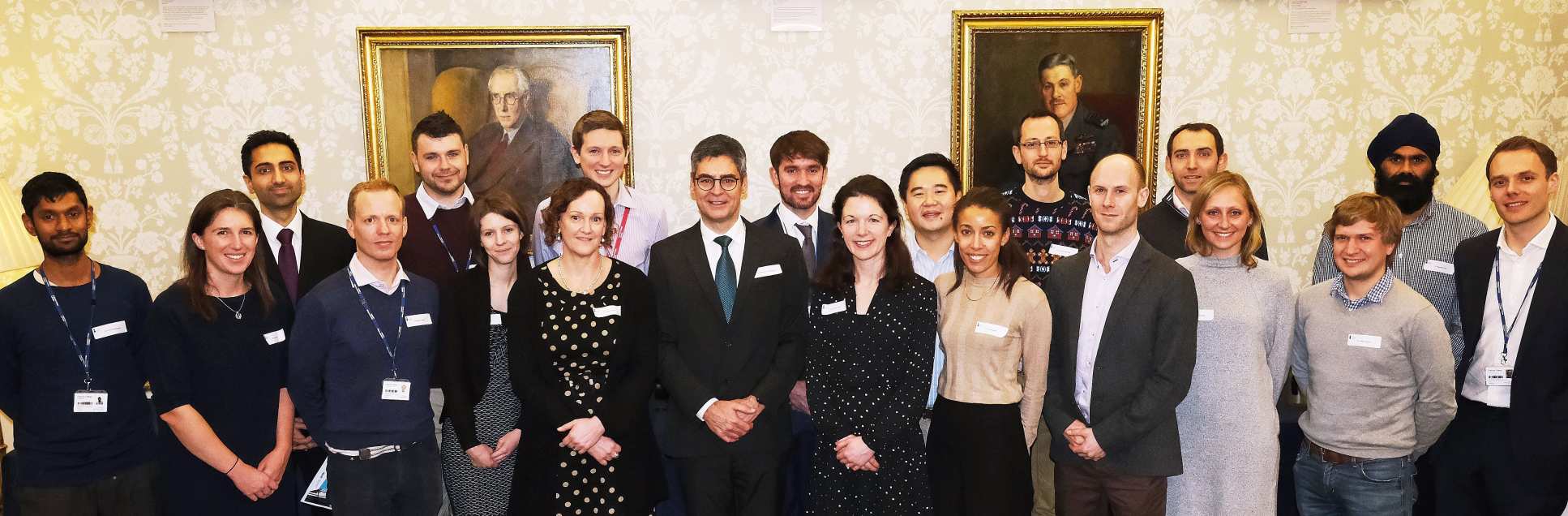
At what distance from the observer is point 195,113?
466 centimetres

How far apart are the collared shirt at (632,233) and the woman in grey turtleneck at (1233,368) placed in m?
2.00

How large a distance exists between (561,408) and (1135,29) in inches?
140

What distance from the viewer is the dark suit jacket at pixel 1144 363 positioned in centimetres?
283

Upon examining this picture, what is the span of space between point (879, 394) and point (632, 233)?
1387 millimetres

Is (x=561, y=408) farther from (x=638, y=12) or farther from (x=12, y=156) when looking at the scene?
(x=12, y=156)

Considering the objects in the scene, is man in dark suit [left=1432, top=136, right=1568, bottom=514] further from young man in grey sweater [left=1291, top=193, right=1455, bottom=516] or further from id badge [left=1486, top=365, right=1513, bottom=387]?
young man in grey sweater [left=1291, top=193, right=1455, bottom=516]

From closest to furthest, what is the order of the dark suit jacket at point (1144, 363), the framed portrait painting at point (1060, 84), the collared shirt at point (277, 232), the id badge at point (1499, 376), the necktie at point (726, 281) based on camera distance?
the dark suit jacket at point (1144, 363) → the necktie at point (726, 281) → the id badge at point (1499, 376) → the collared shirt at point (277, 232) → the framed portrait painting at point (1060, 84)

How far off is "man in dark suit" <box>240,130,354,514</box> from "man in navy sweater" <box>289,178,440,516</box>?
0.55m

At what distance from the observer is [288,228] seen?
3641 mm

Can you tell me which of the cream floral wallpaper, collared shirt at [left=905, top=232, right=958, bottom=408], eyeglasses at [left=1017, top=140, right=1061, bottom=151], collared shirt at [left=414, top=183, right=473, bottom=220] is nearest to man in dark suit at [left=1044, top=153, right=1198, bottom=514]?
collared shirt at [left=905, top=232, right=958, bottom=408]

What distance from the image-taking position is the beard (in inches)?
148

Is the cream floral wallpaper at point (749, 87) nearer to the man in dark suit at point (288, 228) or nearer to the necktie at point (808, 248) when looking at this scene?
the man in dark suit at point (288, 228)

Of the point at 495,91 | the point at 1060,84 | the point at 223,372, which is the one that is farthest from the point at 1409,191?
the point at 223,372

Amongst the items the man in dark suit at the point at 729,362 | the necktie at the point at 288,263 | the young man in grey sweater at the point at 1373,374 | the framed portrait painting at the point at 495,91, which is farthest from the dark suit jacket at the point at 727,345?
the framed portrait painting at the point at 495,91
